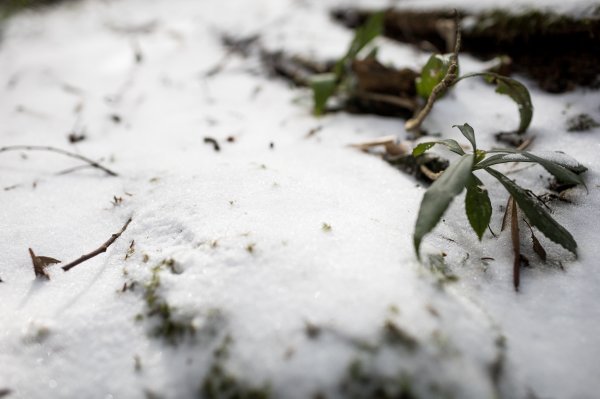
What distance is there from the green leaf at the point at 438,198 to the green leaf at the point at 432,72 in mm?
777

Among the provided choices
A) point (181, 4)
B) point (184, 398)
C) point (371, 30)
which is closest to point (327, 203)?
point (184, 398)

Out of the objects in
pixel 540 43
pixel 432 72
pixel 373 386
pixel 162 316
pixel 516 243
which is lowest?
pixel 162 316

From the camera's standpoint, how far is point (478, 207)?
1171 mm

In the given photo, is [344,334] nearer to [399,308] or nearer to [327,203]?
[399,308]

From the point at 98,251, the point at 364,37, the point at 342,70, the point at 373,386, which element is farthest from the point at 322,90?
the point at 373,386

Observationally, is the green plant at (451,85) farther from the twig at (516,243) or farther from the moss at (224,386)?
the moss at (224,386)

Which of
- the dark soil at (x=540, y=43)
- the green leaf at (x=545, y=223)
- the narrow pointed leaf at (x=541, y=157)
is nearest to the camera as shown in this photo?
the green leaf at (x=545, y=223)

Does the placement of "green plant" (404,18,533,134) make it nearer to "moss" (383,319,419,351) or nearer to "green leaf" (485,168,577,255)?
"green leaf" (485,168,577,255)

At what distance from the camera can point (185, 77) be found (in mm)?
2898

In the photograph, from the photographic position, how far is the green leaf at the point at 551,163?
1.19 metres

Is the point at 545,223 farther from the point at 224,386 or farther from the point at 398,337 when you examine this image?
the point at 224,386

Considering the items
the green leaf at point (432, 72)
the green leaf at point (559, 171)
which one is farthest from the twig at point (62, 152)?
the green leaf at point (559, 171)

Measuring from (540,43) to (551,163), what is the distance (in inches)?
50.8

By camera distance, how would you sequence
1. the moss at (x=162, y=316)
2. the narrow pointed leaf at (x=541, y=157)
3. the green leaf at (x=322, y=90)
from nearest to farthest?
the moss at (x=162, y=316) < the narrow pointed leaf at (x=541, y=157) < the green leaf at (x=322, y=90)
